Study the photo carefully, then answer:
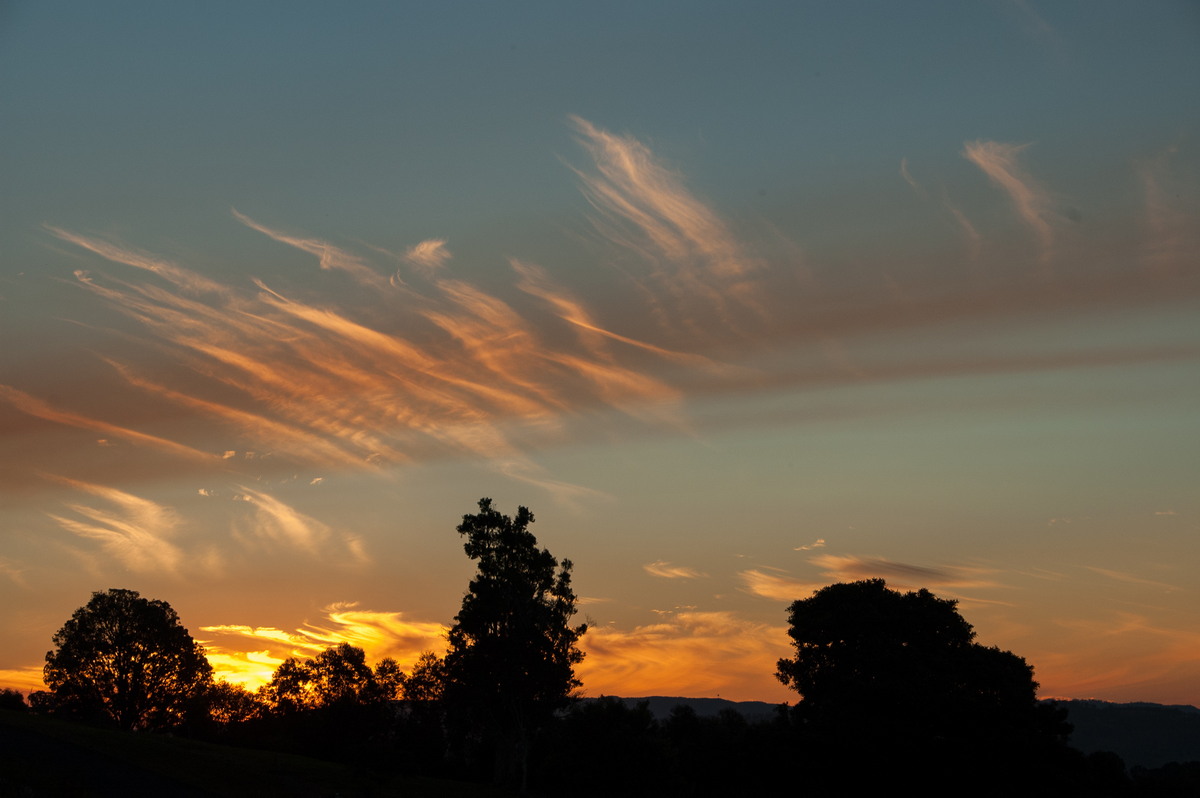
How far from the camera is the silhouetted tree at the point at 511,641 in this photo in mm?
66188

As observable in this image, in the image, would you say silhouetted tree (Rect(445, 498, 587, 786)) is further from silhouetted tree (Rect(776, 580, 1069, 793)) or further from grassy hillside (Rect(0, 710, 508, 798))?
silhouetted tree (Rect(776, 580, 1069, 793))

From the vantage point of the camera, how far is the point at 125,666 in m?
108

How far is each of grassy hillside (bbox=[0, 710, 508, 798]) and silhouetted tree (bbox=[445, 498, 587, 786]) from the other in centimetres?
542

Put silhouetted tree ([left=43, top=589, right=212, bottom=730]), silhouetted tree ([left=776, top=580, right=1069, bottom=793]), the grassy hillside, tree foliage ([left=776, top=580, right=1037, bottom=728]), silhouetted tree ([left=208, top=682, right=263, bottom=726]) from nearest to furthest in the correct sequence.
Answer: the grassy hillside < silhouetted tree ([left=776, top=580, right=1069, bottom=793]) < tree foliage ([left=776, top=580, right=1037, bottom=728]) < silhouetted tree ([left=43, top=589, right=212, bottom=730]) < silhouetted tree ([left=208, top=682, right=263, bottom=726])

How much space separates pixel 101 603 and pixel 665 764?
249ft

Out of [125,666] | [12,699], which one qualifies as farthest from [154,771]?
[12,699]

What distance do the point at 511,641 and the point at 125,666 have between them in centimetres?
6655

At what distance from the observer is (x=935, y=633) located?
73.7 metres

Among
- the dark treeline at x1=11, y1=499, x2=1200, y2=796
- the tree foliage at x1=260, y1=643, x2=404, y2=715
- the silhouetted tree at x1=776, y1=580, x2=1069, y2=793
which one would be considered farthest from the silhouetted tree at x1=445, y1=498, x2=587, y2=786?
the tree foliage at x1=260, y1=643, x2=404, y2=715

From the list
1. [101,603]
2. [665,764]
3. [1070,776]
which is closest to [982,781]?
[1070,776]

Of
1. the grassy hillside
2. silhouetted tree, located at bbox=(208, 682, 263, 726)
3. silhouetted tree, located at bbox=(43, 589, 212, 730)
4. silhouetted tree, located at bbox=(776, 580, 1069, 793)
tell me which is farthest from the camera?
silhouetted tree, located at bbox=(208, 682, 263, 726)

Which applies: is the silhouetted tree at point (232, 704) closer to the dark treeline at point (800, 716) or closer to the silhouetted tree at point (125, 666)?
the silhouetted tree at point (125, 666)

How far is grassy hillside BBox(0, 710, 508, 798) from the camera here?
147 feet

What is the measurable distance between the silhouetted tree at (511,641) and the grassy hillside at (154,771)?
17.8 feet
